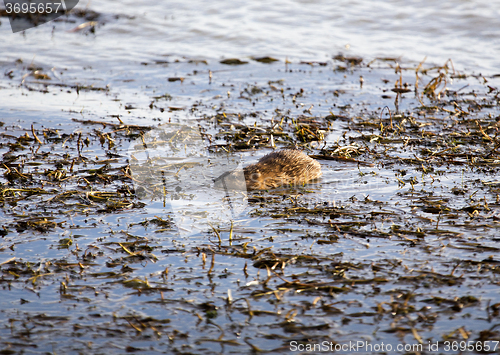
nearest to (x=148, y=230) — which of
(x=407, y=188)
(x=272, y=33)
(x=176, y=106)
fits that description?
(x=407, y=188)

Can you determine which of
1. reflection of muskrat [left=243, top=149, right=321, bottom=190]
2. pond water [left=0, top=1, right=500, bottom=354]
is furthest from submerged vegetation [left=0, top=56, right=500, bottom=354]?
reflection of muskrat [left=243, top=149, right=321, bottom=190]

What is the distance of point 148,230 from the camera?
19.0ft

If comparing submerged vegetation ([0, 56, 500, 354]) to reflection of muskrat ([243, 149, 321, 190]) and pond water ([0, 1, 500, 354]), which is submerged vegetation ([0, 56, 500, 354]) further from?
reflection of muskrat ([243, 149, 321, 190])

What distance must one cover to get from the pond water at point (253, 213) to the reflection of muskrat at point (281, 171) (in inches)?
7.7

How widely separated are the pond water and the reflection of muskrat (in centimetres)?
20

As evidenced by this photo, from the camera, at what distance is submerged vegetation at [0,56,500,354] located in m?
4.08

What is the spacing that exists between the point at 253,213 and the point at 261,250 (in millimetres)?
1259

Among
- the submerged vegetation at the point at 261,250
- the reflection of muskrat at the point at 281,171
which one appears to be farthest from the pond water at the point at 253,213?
the reflection of muskrat at the point at 281,171

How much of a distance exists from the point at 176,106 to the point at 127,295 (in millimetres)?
7742

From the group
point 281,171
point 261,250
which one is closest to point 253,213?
point 261,250

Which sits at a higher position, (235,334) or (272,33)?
(272,33)

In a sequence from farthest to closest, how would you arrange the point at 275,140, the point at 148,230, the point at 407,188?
1. the point at 275,140
2. the point at 407,188
3. the point at 148,230

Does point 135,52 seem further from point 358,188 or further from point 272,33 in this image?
point 358,188

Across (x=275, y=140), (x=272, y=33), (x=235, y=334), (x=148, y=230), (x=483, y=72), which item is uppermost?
(x=272, y=33)
